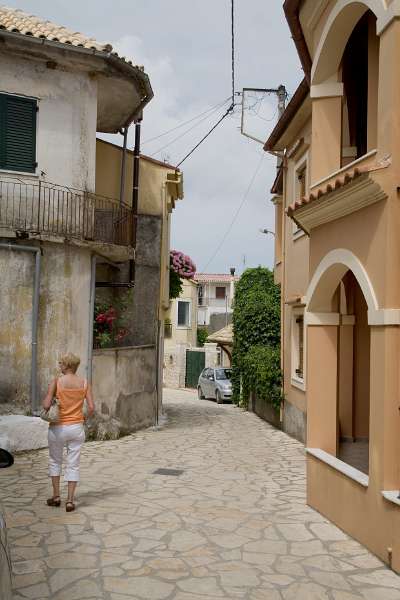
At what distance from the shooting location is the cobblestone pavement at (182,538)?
18.2 feet

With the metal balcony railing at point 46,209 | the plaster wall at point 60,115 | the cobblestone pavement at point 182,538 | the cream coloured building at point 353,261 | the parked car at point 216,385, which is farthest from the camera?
the parked car at point 216,385

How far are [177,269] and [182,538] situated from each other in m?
14.8

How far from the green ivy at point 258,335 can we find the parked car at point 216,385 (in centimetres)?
620

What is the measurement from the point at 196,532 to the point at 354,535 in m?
1.75

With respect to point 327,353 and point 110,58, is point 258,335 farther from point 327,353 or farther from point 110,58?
point 327,353

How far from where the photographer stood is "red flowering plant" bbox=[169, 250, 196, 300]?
2106cm

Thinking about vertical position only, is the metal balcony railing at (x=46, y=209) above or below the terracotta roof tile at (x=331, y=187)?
above

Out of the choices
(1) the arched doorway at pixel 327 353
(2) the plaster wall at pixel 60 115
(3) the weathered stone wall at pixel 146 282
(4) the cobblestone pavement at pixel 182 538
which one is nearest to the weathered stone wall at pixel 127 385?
(3) the weathered stone wall at pixel 146 282

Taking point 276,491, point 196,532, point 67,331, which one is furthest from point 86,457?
point 196,532

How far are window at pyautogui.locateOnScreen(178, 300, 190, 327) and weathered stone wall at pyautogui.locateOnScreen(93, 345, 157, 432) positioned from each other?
1392 inches

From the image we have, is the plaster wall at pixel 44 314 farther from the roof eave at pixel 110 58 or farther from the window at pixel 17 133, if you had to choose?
the roof eave at pixel 110 58

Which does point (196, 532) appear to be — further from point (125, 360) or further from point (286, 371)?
point (286, 371)

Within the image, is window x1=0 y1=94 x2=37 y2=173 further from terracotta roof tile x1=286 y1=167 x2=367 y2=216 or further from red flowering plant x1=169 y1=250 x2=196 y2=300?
red flowering plant x1=169 y1=250 x2=196 y2=300

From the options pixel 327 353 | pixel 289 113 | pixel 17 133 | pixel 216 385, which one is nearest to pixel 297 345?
pixel 289 113
